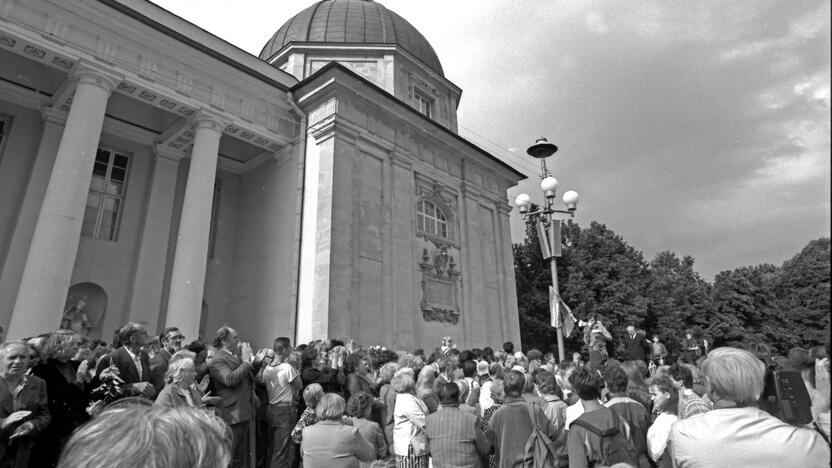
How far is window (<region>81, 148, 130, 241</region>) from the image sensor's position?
14578 mm

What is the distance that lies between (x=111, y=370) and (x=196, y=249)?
30.1 feet

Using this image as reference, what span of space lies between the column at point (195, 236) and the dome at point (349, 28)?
866 centimetres

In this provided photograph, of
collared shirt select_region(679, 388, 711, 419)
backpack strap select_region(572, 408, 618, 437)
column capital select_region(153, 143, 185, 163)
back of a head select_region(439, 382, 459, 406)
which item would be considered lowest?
backpack strap select_region(572, 408, 618, 437)

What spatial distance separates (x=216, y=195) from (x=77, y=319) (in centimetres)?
657

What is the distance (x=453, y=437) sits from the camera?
419 centimetres

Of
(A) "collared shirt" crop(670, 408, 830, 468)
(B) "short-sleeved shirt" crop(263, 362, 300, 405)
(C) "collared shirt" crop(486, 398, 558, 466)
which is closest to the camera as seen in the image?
(A) "collared shirt" crop(670, 408, 830, 468)

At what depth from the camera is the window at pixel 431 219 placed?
1836 centimetres

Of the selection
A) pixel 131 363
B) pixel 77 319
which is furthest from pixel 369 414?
pixel 77 319

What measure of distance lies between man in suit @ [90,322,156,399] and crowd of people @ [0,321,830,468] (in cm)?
2

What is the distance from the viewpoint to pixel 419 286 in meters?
16.8

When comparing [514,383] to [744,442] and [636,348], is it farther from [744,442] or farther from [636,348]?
[636,348]

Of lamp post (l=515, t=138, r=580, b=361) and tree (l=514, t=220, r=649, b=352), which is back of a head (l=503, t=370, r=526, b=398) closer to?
lamp post (l=515, t=138, r=580, b=361)

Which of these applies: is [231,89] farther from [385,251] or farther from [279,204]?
[385,251]

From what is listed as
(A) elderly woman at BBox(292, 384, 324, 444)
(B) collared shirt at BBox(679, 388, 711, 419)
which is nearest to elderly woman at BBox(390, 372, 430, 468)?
(A) elderly woman at BBox(292, 384, 324, 444)
